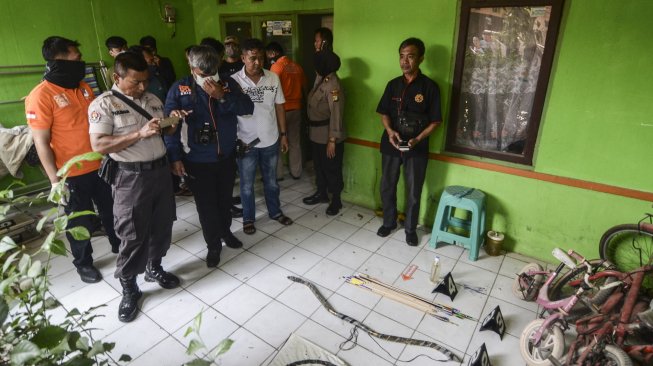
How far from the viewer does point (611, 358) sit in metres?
1.86

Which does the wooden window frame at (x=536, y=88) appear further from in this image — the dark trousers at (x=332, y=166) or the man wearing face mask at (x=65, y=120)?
the man wearing face mask at (x=65, y=120)

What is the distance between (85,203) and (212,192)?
90 centimetres

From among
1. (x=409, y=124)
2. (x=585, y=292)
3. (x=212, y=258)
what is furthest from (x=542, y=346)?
(x=212, y=258)

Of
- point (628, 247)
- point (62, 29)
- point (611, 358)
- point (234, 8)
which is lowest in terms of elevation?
point (611, 358)

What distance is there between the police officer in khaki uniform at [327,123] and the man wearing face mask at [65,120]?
1.93 metres

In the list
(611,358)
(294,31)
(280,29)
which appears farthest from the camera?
(280,29)

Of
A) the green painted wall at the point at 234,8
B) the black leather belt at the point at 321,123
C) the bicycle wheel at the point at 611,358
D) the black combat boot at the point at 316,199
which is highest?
the green painted wall at the point at 234,8

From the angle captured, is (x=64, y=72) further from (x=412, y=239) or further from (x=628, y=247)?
(x=628, y=247)

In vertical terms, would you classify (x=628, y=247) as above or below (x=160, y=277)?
above

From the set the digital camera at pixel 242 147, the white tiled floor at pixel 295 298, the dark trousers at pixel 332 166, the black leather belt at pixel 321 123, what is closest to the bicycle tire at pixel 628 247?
the white tiled floor at pixel 295 298

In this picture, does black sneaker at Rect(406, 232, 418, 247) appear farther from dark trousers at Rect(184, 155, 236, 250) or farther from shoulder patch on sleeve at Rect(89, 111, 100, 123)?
shoulder patch on sleeve at Rect(89, 111, 100, 123)

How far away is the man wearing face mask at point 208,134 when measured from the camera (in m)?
2.51

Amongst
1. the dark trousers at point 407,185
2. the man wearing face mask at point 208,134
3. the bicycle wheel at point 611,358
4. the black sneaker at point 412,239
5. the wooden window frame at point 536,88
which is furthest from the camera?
the black sneaker at point 412,239

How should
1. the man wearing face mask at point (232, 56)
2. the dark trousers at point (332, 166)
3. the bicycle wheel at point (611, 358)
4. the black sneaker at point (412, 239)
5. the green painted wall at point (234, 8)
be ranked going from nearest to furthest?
the bicycle wheel at point (611, 358), the black sneaker at point (412, 239), the man wearing face mask at point (232, 56), the dark trousers at point (332, 166), the green painted wall at point (234, 8)
